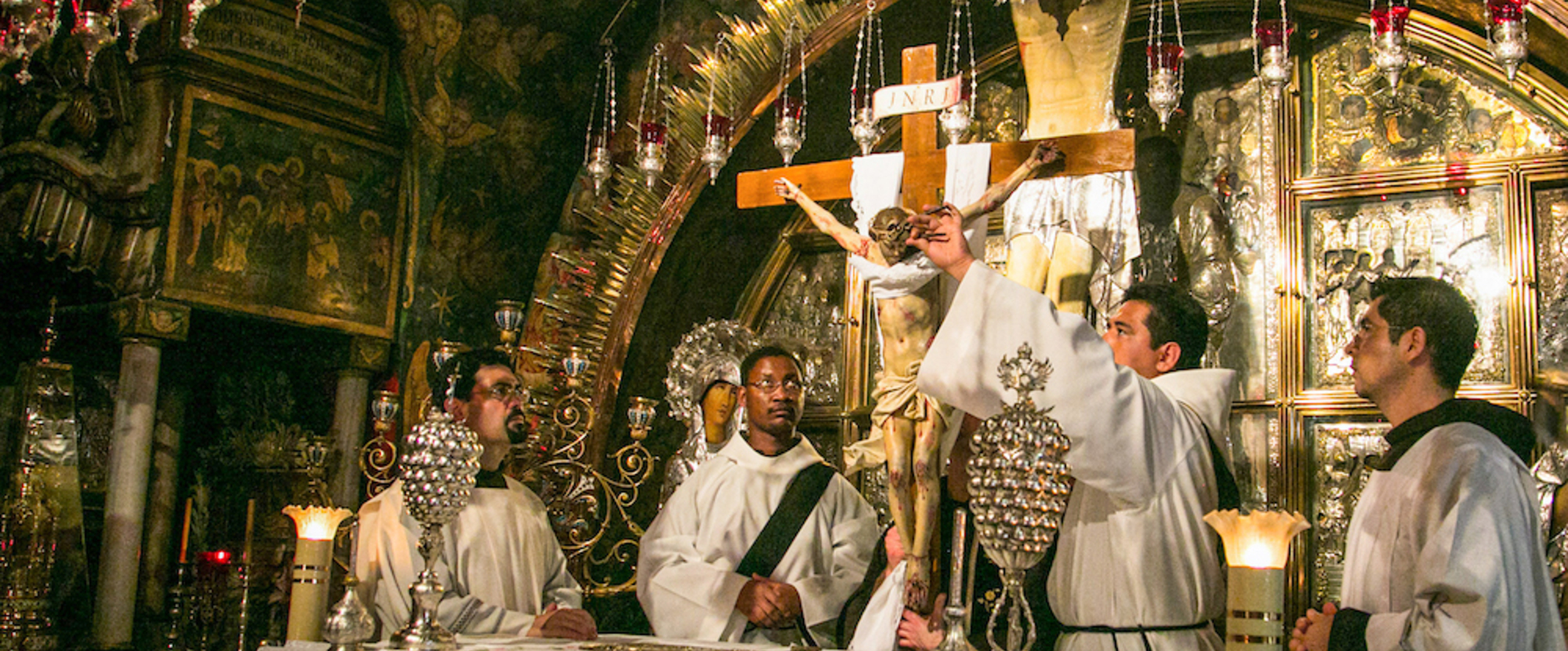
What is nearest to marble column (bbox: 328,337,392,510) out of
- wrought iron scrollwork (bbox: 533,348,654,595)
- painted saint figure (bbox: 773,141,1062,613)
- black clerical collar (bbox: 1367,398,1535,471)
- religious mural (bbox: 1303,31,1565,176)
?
wrought iron scrollwork (bbox: 533,348,654,595)

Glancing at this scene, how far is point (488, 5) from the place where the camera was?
9148 mm

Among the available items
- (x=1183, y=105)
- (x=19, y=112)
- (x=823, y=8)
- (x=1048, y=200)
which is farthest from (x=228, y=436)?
(x=1183, y=105)

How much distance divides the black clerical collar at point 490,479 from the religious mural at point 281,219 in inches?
139

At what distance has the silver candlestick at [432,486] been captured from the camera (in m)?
3.86

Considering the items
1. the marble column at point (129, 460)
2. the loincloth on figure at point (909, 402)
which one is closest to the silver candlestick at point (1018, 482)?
the loincloth on figure at point (909, 402)

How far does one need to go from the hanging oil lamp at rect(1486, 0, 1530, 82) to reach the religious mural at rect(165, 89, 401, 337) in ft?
20.6

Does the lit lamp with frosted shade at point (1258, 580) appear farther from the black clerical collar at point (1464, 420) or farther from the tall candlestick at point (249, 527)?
the tall candlestick at point (249, 527)

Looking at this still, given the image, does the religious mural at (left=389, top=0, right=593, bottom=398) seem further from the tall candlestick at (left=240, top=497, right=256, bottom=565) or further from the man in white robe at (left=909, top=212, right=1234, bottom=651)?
the man in white robe at (left=909, top=212, right=1234, bottom=651)

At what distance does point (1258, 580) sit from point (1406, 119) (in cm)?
457

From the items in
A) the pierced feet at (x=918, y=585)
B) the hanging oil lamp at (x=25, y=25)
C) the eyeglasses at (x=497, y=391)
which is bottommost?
the pierced feet at (x=918, y=585)

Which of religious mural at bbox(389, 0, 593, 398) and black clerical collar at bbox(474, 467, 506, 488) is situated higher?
religious mural at bbox(389, 0, 593, 398)

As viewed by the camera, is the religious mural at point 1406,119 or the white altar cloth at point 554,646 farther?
the religious mural at point 1406,119

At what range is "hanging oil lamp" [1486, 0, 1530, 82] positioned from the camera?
5.56 meters

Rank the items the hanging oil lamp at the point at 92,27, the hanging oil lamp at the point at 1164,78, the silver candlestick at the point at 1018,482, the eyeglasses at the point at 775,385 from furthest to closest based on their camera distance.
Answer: the hanging oil lamp at the point at 1164,78 < the eyeglasses at the point at 775,385 < the hanging oil lamp at the point at 92,27 < the silver candlestick at the point at 1018,482
